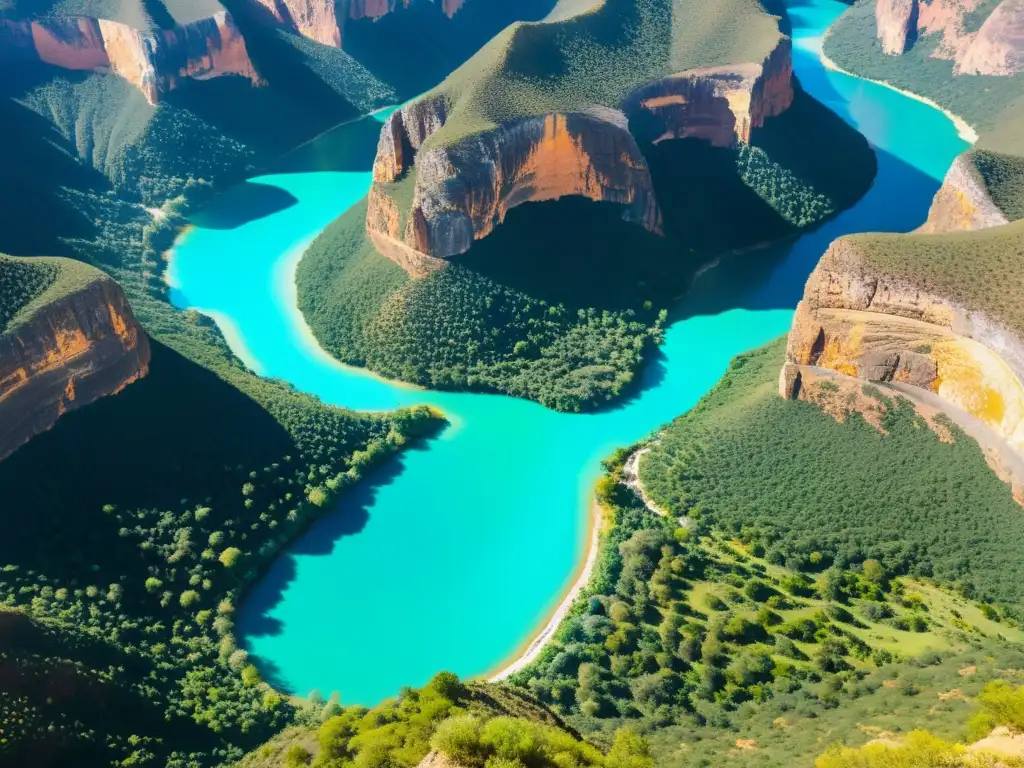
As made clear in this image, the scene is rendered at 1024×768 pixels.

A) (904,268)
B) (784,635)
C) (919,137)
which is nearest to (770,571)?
(784,635)

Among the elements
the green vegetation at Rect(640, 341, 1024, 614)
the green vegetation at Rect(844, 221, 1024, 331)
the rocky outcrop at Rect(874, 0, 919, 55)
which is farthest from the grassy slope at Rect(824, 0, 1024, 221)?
the green vegetation at Rect(640, 341, 1024, 614)

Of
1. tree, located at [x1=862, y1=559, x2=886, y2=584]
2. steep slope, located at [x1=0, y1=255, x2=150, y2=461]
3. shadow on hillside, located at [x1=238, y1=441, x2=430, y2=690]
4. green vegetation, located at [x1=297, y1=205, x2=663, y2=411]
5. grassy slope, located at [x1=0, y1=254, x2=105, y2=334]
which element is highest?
grassy slope, located at [x1=0, y1=254, x2=105, y2=334]

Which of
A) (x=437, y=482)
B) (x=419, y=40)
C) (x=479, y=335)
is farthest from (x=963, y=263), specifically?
(x=419, y=40)

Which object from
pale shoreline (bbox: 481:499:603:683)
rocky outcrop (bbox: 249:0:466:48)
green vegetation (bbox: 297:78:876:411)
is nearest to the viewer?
pale shoreline (bbox: 481:499:603:683)

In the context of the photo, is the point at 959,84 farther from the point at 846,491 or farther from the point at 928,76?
the point at 846,491

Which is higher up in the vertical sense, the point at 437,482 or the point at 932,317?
the point at 932,317

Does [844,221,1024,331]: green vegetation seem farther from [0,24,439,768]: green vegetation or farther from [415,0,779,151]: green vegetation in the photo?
[415,0,779,151]: green vegetation
